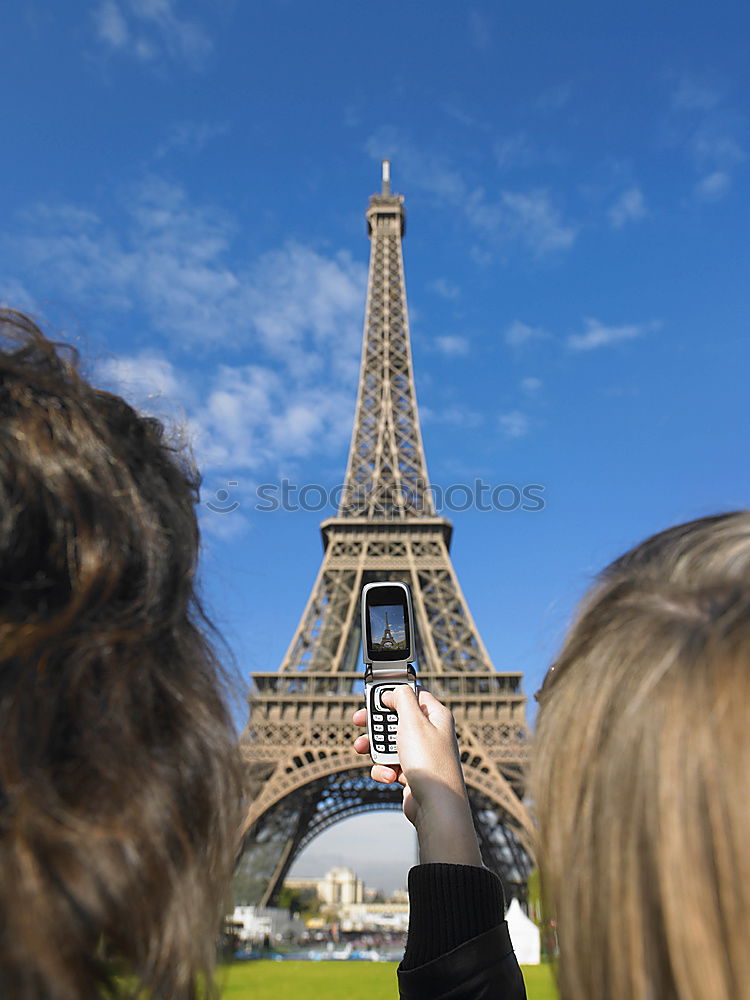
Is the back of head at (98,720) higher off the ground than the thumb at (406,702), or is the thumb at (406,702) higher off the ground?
the thumb at (406,702)

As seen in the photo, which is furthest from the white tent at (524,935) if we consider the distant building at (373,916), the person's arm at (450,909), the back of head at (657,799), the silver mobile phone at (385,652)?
the distant building at (373,916)

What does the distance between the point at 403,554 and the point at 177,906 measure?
28.3 metres

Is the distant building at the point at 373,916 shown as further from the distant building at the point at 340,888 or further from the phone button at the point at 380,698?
the phone button at the point at 380,698

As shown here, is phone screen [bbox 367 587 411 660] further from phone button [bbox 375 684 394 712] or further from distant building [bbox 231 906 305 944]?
distant building [bbox 231 906 305 944]

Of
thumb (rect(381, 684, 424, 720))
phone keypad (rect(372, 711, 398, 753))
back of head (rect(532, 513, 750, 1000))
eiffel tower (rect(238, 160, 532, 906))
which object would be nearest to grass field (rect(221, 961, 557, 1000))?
eiffel tower (rect(238, 160, 532, 906))

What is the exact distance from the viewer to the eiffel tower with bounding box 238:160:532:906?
23.5 meters

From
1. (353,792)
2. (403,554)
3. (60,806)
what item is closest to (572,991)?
(60,806)

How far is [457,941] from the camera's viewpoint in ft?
5.05

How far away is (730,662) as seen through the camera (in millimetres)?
908

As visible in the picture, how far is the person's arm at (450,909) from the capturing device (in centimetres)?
149

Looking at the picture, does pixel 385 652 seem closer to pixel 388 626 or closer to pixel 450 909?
pixel 388 626

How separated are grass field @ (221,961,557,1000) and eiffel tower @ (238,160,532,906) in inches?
106

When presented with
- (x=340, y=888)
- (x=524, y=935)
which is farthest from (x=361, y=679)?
(x=340, y=888)

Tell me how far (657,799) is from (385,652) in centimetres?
159
